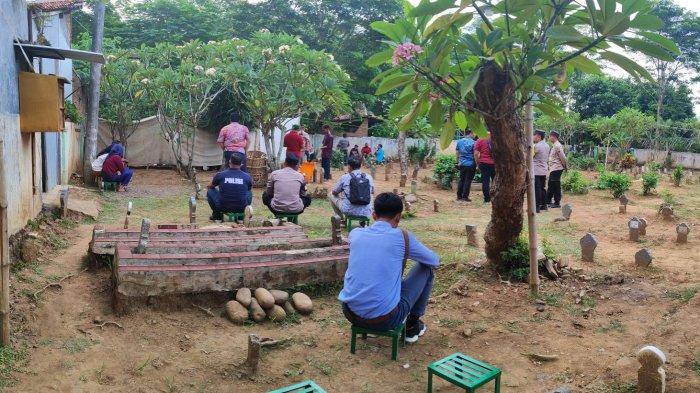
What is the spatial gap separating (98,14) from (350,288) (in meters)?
10.5

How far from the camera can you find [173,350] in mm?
3719

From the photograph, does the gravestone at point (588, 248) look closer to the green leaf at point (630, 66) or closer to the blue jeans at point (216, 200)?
the green leaf at point (630, 66)

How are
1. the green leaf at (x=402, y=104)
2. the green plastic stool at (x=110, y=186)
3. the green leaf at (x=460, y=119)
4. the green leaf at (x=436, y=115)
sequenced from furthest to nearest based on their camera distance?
1. the green plastic stool at (x=110, y=186)
2. the green leaf at (x=460, y=119)
3. the green leaf at (x=436, y=115)
4. the green leaf at (x=402, y=104)

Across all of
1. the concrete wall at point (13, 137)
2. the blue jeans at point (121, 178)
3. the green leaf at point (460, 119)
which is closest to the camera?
the green leaf at point (460, 119)

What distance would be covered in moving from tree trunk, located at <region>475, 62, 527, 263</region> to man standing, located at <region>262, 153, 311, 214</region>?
9.29 feet

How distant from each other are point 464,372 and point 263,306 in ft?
6.18

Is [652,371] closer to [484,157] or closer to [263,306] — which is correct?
[263,306]

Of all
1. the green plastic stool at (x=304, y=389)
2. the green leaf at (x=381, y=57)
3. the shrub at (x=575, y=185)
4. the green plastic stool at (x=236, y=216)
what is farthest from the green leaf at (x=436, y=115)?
the shrub at (x=575, y=185)

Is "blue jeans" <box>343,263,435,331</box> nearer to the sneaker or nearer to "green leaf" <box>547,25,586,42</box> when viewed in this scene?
the sneaker

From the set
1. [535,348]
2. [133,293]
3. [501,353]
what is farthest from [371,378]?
[133,293]

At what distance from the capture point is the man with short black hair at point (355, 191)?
6941 millimetres

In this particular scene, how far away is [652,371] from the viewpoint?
2.95m

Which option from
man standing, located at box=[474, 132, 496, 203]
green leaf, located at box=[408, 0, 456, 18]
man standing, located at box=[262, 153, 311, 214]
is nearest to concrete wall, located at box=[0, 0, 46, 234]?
man standing, located at box=[262, 153, 311, 214]

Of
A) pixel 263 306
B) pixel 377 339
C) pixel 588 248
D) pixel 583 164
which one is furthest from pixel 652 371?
pixel 583 164
